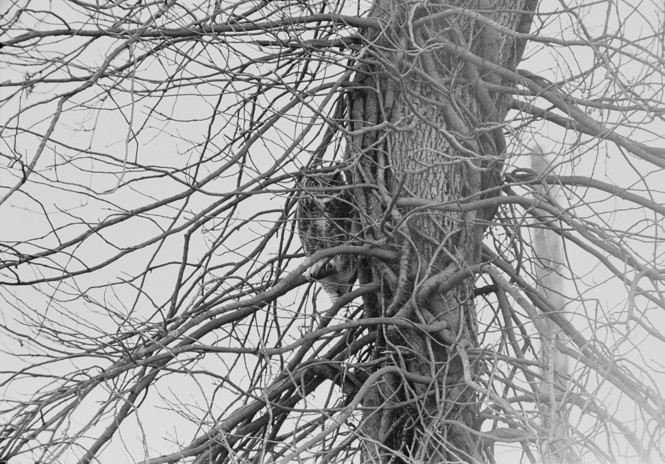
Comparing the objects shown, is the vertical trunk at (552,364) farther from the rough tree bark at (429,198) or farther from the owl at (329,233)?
the owl at (329,233)

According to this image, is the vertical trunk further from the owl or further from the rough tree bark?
the owl

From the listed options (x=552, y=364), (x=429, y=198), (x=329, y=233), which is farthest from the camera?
(x=329, y=233)

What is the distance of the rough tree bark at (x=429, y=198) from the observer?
383 centimetres

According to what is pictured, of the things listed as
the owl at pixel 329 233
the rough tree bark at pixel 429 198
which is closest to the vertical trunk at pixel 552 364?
the rough tree bark at pixel 429 198

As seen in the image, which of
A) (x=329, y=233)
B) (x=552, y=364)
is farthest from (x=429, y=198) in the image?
(x=552, y=364)

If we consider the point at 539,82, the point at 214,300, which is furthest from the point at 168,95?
the point at 539,82

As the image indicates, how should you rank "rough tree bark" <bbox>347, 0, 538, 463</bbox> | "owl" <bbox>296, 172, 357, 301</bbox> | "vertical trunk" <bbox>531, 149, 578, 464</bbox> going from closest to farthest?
"vertical trunk" <bbox>531, 149, 578, 464</bbox>
"rough tree bark" <bbox>347, 0, 538, 463</bbox>
"owl" <bbox>296, 172, 357, 301</bbox>

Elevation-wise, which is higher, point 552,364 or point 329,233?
point 329,233

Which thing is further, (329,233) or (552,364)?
(329,233)

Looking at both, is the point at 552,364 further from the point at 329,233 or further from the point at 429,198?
the point at 329,233

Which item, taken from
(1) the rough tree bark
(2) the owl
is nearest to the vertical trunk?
(1) the rough tree bark

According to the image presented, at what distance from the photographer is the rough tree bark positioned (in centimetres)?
383

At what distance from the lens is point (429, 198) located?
4.18 meters

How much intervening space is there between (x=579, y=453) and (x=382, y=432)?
116 centimetres
